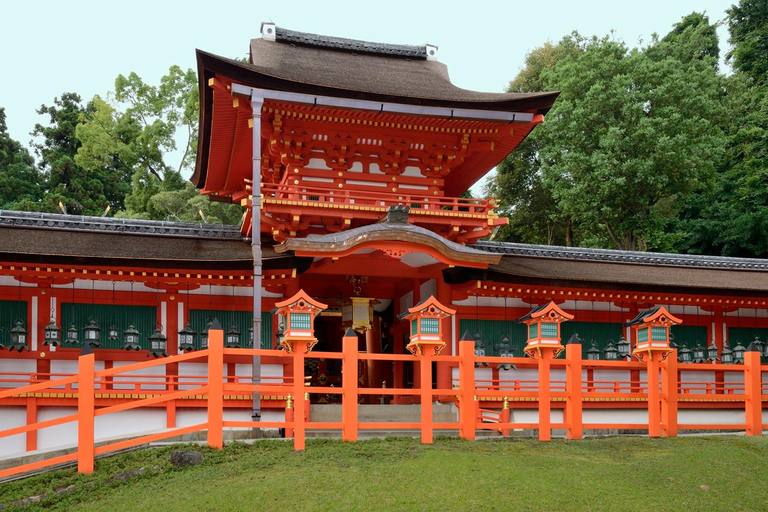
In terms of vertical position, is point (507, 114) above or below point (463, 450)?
above

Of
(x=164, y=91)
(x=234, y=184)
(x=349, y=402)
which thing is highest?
(x=164, y=91)

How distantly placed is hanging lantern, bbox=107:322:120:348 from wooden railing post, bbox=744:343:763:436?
43.3ft

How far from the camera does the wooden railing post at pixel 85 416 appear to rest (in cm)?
1181

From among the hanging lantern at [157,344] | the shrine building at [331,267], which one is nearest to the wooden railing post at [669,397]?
the shrine building at [331,267]

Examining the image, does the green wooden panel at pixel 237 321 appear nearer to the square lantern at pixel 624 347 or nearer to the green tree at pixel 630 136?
the square lantern at pixel 624 347

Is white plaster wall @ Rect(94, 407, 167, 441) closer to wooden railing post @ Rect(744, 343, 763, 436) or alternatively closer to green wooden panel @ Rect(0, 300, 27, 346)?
green wooden panel @ Rect(0, 300, 27, 346)

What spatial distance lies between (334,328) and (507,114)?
9.86 meters

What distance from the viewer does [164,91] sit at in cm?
4088

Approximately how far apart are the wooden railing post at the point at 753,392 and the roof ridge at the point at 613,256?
739 centimetres

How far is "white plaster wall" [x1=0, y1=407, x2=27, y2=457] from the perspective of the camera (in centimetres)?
1659

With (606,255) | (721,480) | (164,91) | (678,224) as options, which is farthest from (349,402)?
(164,91)

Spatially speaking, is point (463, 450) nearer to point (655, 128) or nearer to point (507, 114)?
point (507, 114)

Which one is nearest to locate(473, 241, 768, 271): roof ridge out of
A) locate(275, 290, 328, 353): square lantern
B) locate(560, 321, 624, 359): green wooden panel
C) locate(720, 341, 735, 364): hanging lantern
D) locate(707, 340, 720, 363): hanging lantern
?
locate(560, 321, 624, 359): green wooden panel

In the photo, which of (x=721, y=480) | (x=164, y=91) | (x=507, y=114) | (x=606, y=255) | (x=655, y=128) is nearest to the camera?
(x=721, y=480)
